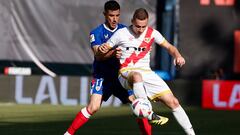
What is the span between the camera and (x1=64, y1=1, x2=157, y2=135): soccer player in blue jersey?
11328 millimetres

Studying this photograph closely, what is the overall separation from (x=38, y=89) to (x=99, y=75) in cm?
813

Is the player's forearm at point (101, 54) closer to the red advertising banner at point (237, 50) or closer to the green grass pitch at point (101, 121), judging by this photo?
the green grass pitch at point (101, 121)

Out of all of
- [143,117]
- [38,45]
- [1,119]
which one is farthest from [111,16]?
[38,45]

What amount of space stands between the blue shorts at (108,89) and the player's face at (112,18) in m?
0.73

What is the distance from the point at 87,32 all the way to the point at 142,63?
1034cm

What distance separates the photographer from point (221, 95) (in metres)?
19.6

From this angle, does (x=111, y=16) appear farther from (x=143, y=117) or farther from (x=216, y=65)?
(x=216, y=65)

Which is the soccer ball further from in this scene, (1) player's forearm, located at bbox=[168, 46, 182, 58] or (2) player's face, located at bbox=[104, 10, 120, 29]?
(2) player's face, located at bbox=[104, 10, 120, 29]

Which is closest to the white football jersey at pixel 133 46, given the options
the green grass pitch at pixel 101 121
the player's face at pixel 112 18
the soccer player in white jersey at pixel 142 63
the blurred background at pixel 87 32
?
the soccer player in white jersey at pixel 142 63

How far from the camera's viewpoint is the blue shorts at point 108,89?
37.9ft

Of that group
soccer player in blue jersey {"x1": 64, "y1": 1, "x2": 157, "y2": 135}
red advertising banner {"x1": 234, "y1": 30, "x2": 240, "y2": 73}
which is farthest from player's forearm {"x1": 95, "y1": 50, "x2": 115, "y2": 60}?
red advertising banner {"x1": 234, "y1": 30, "x2": 240, "y2": 73}

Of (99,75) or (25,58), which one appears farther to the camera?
(25,58)

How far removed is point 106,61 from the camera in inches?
459

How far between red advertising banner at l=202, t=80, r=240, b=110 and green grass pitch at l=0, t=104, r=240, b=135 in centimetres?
37
